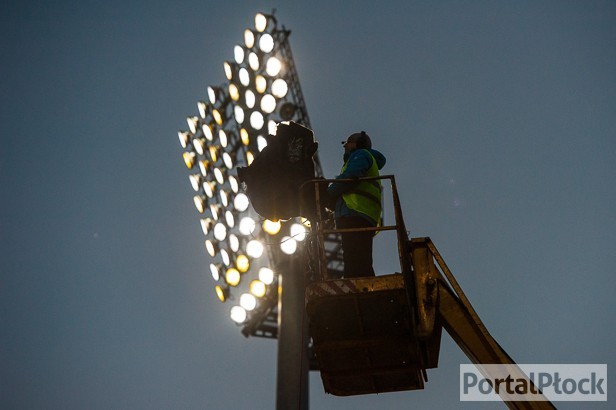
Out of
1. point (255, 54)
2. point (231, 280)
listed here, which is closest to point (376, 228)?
point (231, 280)

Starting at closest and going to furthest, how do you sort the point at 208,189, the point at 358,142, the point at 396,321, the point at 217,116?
the point at 396,321
the point at 358,142
the point at 208,189
the point at 217,116

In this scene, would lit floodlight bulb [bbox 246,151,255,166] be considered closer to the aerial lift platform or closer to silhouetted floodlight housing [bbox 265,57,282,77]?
silhouetted floodlight housing [bbox 265,57,282,77]

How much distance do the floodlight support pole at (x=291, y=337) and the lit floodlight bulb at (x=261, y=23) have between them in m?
4.42

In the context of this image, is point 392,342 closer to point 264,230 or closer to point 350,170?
point 350,170

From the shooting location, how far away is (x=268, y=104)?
13.7 metres

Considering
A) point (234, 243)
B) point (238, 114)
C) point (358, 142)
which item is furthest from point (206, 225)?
point (358, 142)

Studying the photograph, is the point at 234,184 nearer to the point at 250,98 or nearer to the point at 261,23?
the point at 250,98

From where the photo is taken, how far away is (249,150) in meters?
13.9

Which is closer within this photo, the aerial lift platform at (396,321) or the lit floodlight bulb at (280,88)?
the aerial lift platform at (396,321)

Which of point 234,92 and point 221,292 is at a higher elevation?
point 234,92

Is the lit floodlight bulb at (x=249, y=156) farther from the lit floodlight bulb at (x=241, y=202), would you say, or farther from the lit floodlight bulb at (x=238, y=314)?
the lit floodlight bulb at (x=238, y=314)

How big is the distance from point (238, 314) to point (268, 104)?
3.75m

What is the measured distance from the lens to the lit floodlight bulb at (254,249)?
1303cm

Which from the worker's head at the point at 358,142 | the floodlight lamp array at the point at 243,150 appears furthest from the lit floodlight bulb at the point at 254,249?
the worker's head at the point at 358,142
